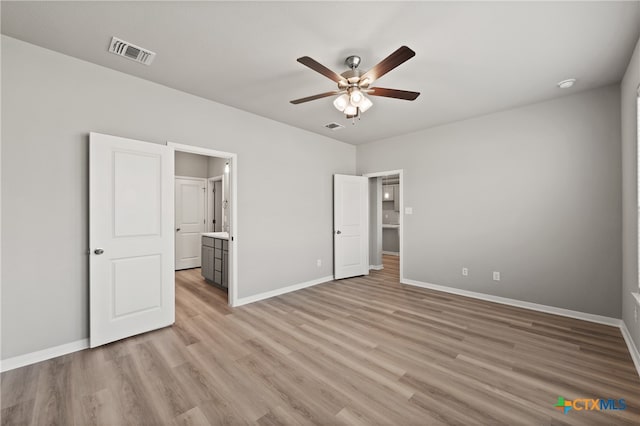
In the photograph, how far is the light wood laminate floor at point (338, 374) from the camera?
5.89 feet

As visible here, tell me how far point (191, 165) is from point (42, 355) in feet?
15.8

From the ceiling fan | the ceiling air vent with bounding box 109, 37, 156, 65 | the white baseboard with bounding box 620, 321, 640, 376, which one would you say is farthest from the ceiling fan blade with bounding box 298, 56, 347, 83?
the white baseboard with bounding box 620, 321, 640, 376

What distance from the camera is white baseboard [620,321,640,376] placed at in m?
2.30

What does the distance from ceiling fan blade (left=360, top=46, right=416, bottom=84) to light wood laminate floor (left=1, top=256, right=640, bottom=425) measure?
248cm

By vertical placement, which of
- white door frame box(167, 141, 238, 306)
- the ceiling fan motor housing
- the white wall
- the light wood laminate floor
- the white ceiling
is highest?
the white ceiling

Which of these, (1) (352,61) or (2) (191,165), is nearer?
(1) (352,61)

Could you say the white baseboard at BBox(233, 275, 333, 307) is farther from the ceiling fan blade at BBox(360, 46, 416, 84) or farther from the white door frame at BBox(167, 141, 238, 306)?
the ceiling fan blade at BBox(360, 46, 416, 84)

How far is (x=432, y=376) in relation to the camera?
2197mm

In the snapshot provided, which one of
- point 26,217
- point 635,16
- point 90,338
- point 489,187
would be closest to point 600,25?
point 635,16

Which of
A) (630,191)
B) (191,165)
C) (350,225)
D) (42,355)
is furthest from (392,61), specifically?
(191,165)

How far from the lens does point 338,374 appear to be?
7.33ft

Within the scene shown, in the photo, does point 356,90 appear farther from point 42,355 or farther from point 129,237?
point 42,355

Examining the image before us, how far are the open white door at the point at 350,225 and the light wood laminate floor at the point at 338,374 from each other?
1.96m

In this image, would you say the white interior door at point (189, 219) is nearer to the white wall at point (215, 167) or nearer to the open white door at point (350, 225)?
the white wall at point (215, 167)
